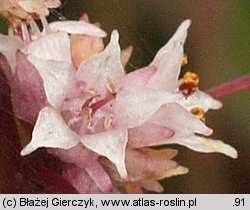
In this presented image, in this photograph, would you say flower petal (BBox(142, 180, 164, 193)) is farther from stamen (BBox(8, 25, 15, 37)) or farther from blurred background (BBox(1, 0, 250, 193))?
stamen (BBox(8, 25, 15, 37))

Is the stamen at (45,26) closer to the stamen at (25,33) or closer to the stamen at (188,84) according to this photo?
the stamen at (25,33)

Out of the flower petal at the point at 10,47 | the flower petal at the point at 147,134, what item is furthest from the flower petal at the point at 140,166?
the flower petal at the point at 10,47

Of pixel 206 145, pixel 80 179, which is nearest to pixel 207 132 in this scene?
pixel 206 145

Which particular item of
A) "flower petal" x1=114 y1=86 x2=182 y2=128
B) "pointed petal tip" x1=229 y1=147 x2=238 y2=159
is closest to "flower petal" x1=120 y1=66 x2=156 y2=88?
"flower petal" x1=114 y1=86 x2=182 y2=128
